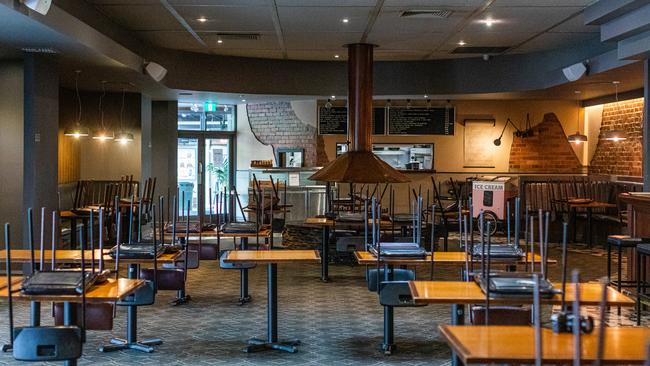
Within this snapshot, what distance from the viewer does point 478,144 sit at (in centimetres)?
1463

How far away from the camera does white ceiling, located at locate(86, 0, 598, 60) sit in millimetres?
8266

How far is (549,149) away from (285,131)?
5.05 metres

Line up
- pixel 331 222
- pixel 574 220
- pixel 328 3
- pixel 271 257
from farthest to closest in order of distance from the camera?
1. pixel 574 220
2. pixel 331 222
3. pixel 328 3
4. pixel 271 257

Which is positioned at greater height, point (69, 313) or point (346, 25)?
point (346, 25)

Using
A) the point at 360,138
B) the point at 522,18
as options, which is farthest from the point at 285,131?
the point at 522,18

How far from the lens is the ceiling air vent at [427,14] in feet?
28.1

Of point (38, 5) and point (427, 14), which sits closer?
point (38, 5)

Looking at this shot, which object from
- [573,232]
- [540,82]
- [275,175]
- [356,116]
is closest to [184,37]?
[356,116]

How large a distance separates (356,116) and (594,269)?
12.2ft

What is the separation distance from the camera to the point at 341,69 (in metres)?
13.1

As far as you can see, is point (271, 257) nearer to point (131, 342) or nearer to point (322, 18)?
point (131, 342)

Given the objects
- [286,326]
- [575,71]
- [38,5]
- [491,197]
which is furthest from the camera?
[491,197]

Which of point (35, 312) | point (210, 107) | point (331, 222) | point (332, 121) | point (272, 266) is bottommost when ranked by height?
point (35, 312)

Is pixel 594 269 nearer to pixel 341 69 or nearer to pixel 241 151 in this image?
pixel 341 69
